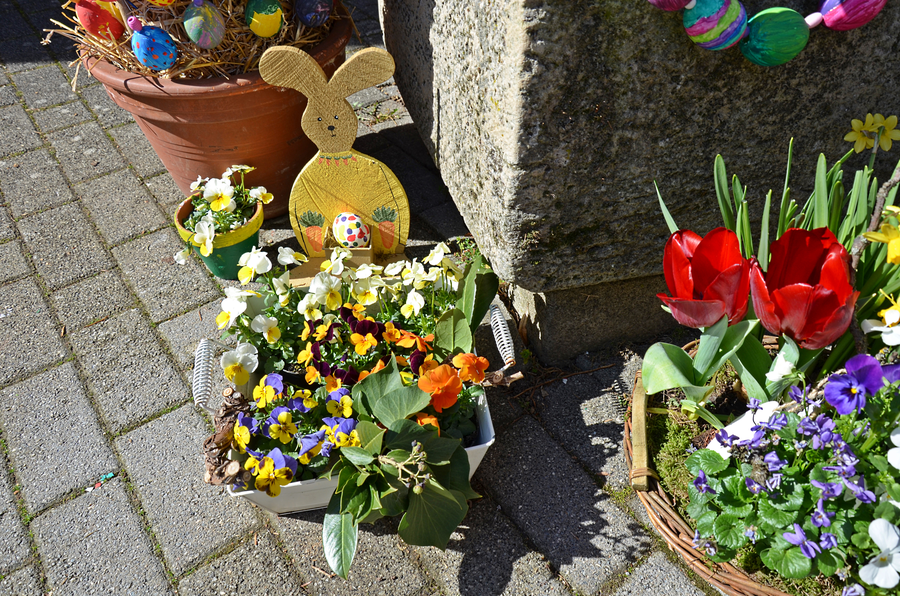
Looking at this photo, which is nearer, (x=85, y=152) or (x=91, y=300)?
(x=91, y=300)

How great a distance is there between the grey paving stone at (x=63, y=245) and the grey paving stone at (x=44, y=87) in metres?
1.01

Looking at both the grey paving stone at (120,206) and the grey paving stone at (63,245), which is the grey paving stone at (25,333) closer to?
the grey paving stone at (63,245)

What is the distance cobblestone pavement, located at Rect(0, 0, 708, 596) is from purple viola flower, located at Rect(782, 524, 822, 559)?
42cm

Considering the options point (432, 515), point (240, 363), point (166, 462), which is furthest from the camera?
point (166, 462)

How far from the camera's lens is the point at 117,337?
214cm

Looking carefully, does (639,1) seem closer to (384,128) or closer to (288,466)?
(288,466)

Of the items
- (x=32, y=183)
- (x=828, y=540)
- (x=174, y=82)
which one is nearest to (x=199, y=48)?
(x=174, y=82)

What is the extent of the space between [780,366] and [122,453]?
1736 millimetres

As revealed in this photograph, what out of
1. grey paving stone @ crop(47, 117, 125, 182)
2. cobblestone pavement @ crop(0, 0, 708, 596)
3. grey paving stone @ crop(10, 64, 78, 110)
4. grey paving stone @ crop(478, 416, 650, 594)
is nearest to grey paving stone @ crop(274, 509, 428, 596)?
cobblestone pavement @ crop(0, 0, 708, 596)

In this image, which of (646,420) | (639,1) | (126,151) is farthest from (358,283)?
(126,151)

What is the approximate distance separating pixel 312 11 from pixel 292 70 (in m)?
0.35

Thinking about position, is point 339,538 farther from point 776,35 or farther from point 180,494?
point 776,35

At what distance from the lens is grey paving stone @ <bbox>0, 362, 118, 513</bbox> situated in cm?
177

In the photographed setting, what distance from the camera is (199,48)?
209 centimetres
